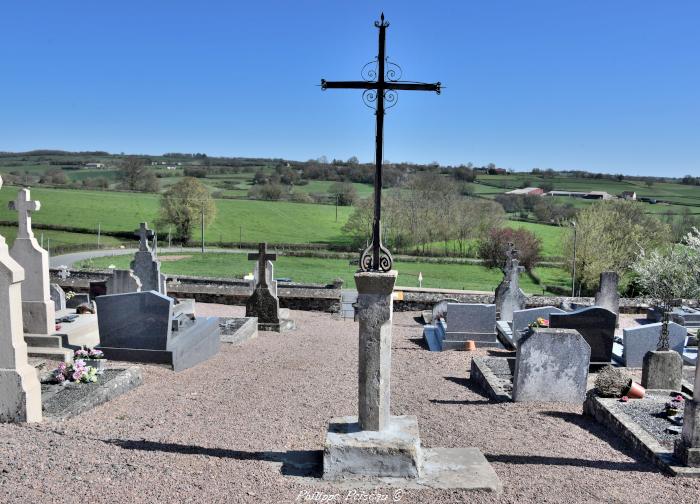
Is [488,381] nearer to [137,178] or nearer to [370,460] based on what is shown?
[370,460]

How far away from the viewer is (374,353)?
5824mm

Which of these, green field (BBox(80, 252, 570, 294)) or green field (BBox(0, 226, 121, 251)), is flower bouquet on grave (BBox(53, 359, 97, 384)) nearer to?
green field (BBox(80, 252, 570, 294))

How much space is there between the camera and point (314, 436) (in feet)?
23.5

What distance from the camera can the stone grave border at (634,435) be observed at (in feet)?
20.8

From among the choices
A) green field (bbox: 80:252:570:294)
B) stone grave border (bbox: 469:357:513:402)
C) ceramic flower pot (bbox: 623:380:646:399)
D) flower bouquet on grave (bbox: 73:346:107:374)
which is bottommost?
green field (bbox: 80:252:570:294)

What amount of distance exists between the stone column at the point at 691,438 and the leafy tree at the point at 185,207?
51.7m

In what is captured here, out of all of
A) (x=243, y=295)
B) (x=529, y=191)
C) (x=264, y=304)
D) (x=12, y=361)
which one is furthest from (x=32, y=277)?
(x=529, y=191)

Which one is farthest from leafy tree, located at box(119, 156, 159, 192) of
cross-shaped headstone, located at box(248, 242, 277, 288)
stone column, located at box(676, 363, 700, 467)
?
stone column, located at box(676, 363, 700, 467)

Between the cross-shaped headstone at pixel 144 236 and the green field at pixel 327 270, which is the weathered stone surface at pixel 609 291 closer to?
the cross-shaped headstone at pixel 144 236

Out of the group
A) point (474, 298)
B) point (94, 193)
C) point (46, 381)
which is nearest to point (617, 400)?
point (46, 381)

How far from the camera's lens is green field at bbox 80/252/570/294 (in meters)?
38.9

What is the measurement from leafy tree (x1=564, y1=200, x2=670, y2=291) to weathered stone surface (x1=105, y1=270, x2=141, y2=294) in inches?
1174

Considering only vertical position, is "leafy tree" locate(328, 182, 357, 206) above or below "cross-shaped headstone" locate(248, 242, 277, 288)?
above

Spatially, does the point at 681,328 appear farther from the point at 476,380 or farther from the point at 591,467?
the point at 591,467
